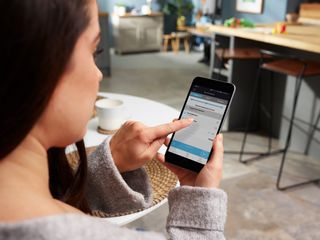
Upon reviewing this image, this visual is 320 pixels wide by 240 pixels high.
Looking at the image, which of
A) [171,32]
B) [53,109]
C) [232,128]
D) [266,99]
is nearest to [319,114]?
[266,99]

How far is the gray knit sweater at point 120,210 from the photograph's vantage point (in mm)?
408

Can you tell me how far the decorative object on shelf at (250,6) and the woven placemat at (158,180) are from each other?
4990 millimetres

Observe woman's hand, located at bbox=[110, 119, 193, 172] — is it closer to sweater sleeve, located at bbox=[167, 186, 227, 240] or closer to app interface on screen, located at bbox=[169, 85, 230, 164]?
app interface on screen, located at bbox=[169, 85, 230, 164]

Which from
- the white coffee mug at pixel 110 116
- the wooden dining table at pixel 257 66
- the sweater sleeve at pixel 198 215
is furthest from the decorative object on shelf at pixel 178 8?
the sweater sleeve at pixel 198 215

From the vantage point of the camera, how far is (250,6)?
5.59 metres

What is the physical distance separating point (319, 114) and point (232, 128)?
83 cm

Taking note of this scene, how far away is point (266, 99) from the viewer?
10.2 ft

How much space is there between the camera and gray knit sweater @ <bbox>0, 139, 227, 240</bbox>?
41 cm

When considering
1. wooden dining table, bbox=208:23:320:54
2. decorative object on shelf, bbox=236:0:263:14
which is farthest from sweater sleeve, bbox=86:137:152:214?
decorative object on shelf, bbox=236:0:263:14

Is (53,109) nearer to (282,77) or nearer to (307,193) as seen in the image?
(307,193)

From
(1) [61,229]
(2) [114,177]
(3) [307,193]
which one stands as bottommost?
(3) [307,193]

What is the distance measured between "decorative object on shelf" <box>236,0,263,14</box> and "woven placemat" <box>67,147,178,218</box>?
16.4 feet

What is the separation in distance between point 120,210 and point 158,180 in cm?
14

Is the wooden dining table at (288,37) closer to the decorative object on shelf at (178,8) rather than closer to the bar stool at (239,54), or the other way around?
the bar stool at (239,54)
